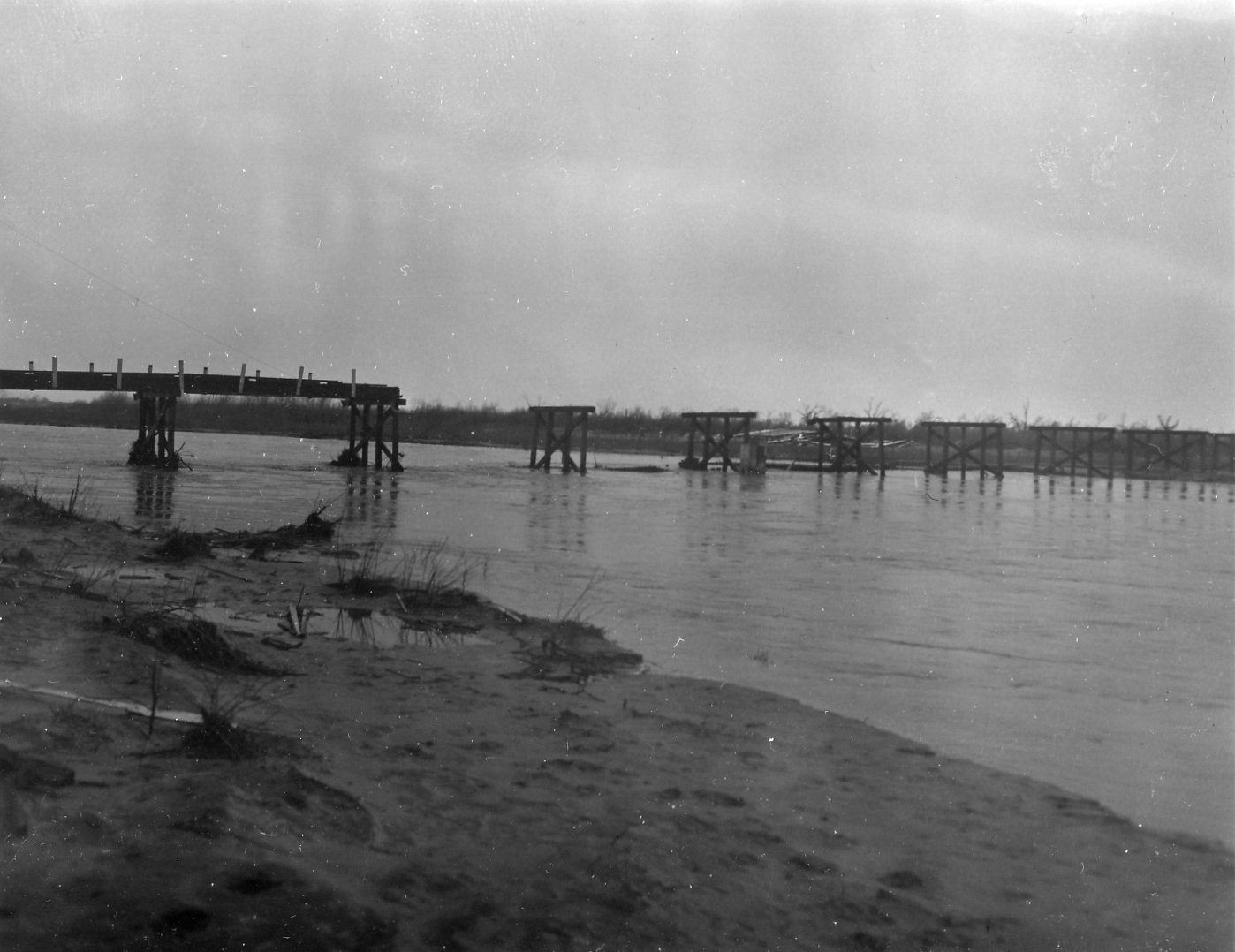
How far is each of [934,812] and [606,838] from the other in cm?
151

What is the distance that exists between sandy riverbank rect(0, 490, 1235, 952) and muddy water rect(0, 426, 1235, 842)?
28.2 inches

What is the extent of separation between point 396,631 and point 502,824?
13.1 feet

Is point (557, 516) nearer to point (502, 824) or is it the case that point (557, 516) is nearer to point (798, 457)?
point (502, 824)

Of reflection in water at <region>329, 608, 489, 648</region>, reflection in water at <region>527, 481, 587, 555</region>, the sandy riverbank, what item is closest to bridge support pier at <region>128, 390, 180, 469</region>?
reflection in water at <region>527, 481, 587, 555</region>

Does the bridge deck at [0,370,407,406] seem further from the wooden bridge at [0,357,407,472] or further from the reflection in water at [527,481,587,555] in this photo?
the reflection in water at [527,481,587,555]

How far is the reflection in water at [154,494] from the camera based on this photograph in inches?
631

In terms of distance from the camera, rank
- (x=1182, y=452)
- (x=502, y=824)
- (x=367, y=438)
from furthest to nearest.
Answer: (x=1182, y=452) < (x=367, y=438) < (x=502, y=824)

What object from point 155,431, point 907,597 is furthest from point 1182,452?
point 907,597

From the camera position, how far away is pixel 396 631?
7.71 m

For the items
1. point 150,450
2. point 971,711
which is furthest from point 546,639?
point 150,450

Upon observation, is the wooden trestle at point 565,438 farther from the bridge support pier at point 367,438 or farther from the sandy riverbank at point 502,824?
the sandy riverbank at point 502,824

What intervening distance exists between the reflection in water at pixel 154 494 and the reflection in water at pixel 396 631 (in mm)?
8123

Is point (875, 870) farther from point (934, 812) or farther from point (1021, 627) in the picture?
point (1021, 627)

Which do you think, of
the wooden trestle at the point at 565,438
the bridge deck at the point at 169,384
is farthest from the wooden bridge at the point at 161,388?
the wooden trestle at the point at 565,438
